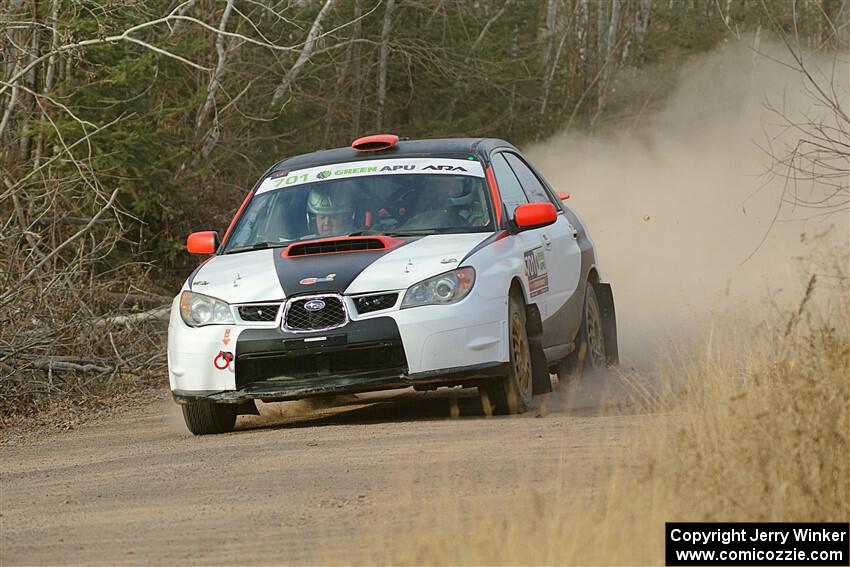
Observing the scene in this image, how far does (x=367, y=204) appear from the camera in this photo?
1057 cm

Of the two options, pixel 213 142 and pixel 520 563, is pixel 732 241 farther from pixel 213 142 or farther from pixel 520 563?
pixel 520 563

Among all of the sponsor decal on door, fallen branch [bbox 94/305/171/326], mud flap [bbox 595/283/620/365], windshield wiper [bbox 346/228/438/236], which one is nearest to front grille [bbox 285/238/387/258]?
windshield wiper [bbox 346/228/438/236]

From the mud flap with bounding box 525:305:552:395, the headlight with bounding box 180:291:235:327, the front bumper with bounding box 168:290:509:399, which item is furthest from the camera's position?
the mud flap with bounding box 525:305:552:395

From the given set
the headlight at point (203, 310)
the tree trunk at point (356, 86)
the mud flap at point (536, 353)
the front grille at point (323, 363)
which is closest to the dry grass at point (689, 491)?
the front grille at point (323, 363)

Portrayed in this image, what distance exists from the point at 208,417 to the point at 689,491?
14.6 ft

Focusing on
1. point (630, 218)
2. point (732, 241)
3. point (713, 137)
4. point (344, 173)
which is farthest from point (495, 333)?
point (713, 137)

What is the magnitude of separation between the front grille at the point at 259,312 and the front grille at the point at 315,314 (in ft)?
0.27

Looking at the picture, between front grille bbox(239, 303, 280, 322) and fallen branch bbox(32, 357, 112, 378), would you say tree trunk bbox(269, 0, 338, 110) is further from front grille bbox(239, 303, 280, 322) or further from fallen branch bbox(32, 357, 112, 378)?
front grille bbox(239, 303, 280, 322)

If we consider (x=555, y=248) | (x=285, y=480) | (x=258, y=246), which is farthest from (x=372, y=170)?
(x=285, y=480)

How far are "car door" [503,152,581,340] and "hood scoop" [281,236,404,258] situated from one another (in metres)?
1.30

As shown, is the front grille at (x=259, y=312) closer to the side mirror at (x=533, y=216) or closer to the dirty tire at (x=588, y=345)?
the side mirror at (x=533, y=216)

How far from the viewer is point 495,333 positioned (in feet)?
30.8

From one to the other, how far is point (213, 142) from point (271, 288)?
51.1ft

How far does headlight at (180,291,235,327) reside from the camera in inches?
376
